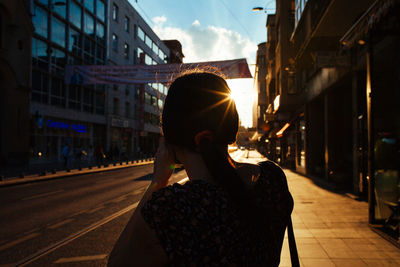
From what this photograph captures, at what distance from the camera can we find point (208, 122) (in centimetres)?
119

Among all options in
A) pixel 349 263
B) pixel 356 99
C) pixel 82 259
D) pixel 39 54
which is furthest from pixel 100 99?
pixel 349 263

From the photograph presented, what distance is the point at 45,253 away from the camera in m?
4.59

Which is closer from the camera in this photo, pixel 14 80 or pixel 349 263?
pixel 349 263

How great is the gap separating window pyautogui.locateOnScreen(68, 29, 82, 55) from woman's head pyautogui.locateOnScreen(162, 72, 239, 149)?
31534 mm

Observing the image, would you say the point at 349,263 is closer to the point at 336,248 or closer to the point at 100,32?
the point at 336,248

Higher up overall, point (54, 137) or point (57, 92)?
point (57, 92)

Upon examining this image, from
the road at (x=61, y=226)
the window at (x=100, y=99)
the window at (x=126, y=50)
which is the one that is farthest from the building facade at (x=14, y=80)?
the window at (x=126, y=50)

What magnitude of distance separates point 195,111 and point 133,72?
1840 cm

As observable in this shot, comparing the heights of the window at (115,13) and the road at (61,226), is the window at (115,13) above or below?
above

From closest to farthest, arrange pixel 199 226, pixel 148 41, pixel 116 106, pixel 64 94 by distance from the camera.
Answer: pixel 199 226, pixel 64 94, pixel 116 106, pixel 148 41

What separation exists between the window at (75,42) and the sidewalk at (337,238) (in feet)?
90.9

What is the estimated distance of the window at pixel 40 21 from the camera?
81.9ft

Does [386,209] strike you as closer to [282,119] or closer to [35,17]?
[282,119]

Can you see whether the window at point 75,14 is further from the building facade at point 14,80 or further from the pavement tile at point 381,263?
the pavement tile at point 381,263
